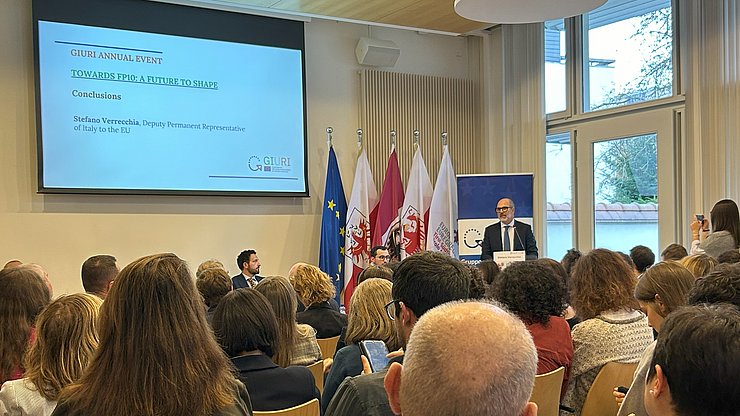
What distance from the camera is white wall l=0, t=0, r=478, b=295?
7148mm

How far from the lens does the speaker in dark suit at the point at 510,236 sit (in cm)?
765

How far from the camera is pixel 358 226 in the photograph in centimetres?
870

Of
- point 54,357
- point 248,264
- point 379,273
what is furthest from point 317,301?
point 248,264

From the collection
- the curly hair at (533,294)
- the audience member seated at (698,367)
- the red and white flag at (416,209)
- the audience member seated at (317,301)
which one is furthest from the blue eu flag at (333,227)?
the audience member seated at (698,367)

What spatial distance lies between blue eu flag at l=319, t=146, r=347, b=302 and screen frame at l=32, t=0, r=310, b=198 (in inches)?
10.8

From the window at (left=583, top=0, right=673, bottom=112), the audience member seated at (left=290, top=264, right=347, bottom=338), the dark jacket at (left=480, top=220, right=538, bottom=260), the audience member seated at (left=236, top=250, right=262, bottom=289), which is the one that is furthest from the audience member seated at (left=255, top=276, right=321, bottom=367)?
the window at (left=583, top=0, right=673, bottom=112)

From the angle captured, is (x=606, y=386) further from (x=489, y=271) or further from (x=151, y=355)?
(x=489, y=271)

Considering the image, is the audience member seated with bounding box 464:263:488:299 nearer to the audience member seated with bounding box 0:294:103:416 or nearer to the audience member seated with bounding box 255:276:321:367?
the audience member seated with bounding box 255:276:321:367

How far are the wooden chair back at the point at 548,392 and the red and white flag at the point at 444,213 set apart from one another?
5.57 m

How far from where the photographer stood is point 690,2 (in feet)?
24.4

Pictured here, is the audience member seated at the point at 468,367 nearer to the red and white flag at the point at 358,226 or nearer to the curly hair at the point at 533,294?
the curly hair at the point at 533,294

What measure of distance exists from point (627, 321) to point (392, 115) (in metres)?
6.15

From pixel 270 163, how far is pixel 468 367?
7228mm

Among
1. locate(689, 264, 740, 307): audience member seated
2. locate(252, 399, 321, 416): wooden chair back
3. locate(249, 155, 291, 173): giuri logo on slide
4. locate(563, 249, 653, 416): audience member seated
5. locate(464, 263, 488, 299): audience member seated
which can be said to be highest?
locate(249, 155, 291, 173): giuri logo on slide
